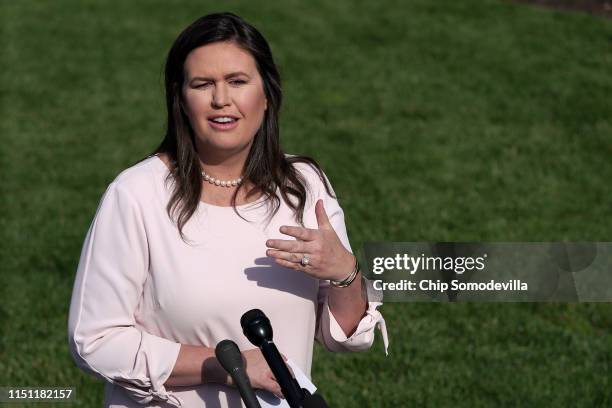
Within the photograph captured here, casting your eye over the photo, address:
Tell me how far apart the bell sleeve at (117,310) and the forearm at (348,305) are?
55cm

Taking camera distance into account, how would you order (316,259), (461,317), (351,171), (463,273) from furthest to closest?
(351,171)
(463,273)
(461,317)
(316,259)

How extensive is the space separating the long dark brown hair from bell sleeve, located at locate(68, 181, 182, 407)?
0.54 feet

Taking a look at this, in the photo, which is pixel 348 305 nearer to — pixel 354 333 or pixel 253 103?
pixel 354 333

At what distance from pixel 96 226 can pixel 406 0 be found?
485 inches

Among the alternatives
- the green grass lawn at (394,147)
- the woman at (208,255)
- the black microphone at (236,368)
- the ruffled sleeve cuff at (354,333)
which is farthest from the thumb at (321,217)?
the green grass lawn at (394,147)

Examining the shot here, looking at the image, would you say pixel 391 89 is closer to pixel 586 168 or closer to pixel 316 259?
pixel 586 168

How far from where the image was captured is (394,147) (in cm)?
1070

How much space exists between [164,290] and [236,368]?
540 millimetres

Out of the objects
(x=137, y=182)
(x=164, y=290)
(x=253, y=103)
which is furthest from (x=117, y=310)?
(x=253, y=103)

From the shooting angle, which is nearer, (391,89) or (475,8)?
(391,89)

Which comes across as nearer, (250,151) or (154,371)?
(154,371)

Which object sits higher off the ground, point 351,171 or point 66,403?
point 351,171

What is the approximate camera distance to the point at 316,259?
10.3 ft

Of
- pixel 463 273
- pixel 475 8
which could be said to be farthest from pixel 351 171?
pixel 475 8
